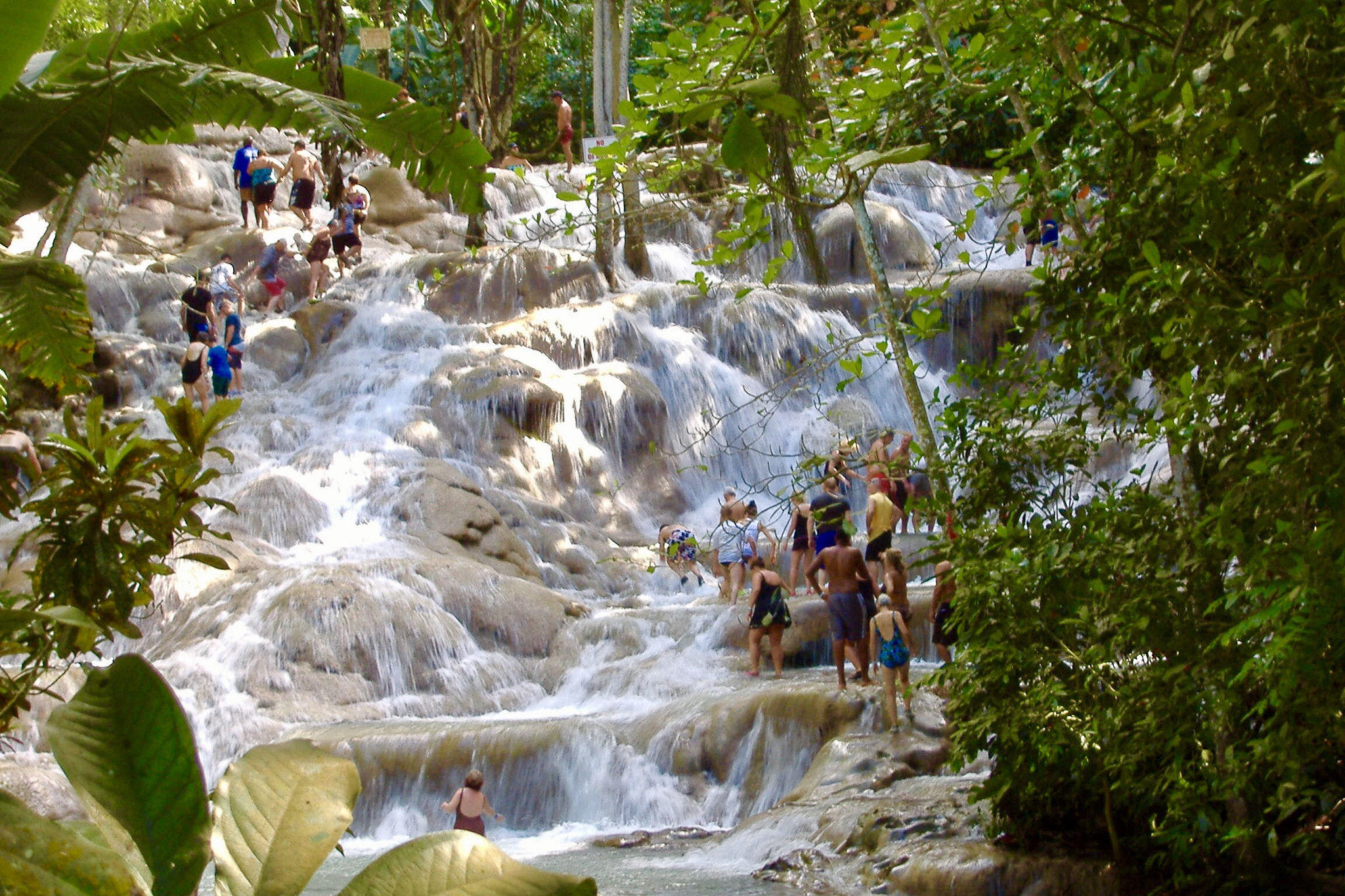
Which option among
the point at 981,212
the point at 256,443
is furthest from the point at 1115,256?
the point at 981,212

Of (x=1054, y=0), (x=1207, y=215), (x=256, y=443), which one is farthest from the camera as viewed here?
(x=256, y=443)

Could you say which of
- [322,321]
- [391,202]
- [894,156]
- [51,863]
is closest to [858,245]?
[391,202]

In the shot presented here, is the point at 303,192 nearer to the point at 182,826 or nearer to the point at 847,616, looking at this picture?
the point at 847,616

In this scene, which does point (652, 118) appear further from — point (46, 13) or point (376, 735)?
point (376, 735)

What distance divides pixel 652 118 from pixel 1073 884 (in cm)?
434

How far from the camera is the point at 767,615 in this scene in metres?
11.0

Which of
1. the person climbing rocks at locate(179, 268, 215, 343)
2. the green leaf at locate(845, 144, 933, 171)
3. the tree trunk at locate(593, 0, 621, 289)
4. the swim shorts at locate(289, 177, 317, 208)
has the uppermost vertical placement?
the tree trunk at locate(593, 0, 621, 289)

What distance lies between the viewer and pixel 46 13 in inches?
38.9

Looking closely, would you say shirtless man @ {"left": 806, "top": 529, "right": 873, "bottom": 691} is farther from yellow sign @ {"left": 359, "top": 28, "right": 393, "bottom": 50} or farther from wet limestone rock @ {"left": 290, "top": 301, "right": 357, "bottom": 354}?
wet limestone rock @ {"left": 290, "top": 301, "right": 357, "bottom": 354}

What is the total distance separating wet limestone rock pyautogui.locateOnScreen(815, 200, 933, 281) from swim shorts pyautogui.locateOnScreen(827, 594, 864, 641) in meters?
12.2

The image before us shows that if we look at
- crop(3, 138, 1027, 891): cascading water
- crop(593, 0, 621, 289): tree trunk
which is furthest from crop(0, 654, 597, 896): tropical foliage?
crop(593, 0, 621, 289): tree trunk

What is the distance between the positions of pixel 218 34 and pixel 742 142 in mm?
1379

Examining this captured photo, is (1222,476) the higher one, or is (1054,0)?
(1054,0)

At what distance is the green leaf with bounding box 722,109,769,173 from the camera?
2.23 meters
